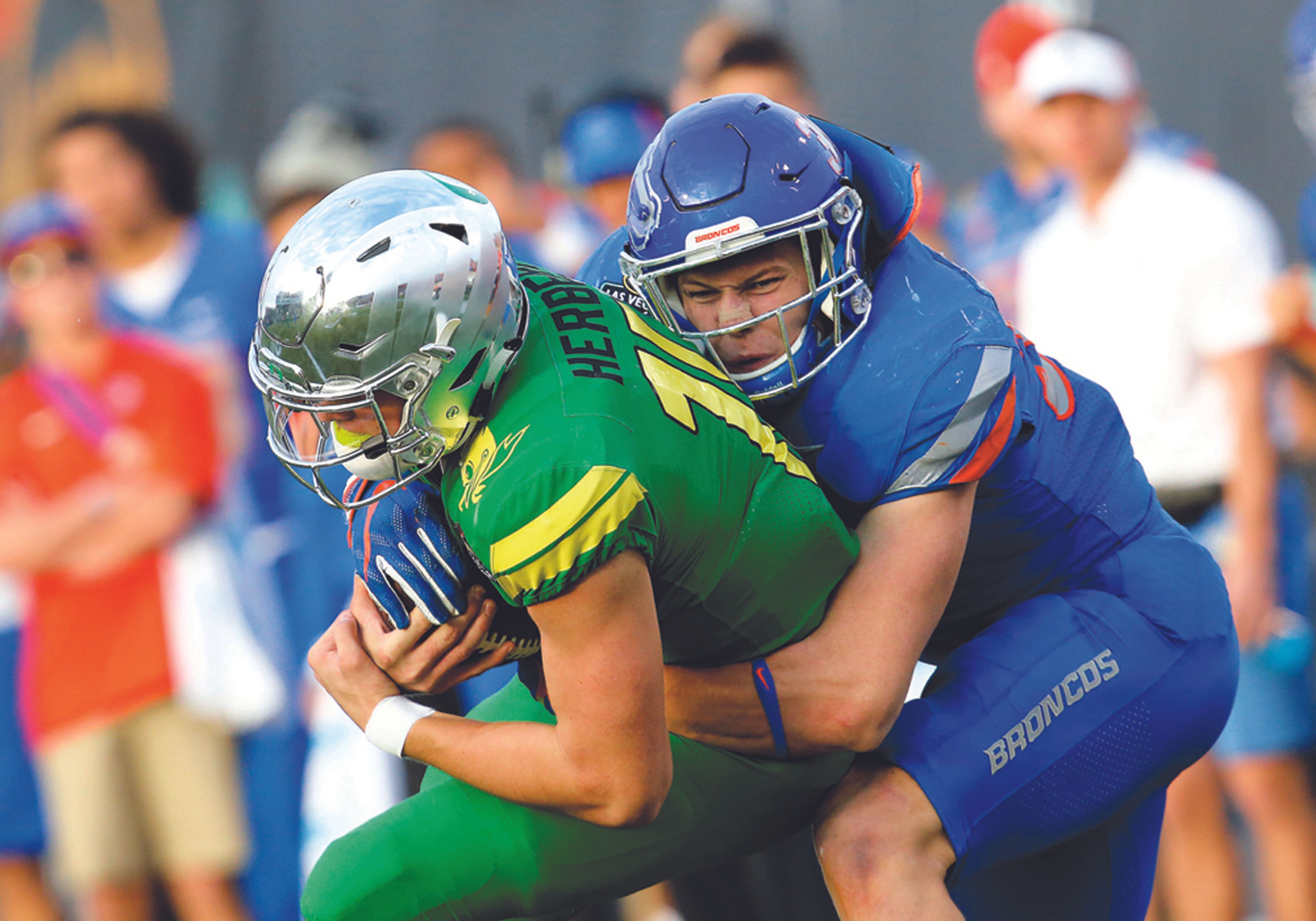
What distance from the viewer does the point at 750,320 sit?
8.14 ft

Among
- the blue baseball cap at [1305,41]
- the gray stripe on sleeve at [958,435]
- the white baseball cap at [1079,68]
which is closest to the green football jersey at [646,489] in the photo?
the gray stripe on sleeve at [958,435]

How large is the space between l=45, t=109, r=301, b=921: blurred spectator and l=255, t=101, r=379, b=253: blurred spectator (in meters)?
0.17

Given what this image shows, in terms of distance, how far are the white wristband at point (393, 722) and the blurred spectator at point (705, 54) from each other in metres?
2.81

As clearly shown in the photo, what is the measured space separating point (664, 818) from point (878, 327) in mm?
836

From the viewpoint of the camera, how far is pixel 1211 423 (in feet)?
14.7

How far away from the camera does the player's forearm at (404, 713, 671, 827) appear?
2.08 meters

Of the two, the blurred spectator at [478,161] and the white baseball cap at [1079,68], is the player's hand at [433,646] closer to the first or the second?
the white baseball cap at [1079,68]

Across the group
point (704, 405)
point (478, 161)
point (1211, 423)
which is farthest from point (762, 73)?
point (704, 405)

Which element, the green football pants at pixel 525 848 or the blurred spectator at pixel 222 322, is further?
the blurred spectator at pixel 222 322

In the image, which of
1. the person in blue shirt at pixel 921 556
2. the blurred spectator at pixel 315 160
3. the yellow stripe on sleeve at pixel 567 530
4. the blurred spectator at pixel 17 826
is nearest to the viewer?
the yellow stripe on sleeve at pixel 567 530

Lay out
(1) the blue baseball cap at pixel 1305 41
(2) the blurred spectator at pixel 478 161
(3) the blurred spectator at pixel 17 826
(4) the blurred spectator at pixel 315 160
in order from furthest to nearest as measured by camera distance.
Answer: (2) the blurred spectator at pixel 478 161, (4) the blurred spectator at pixel 315 160, (3) the blurred spectator at pixel 17 826, (1) the blue baseball cap at pixel 1305 41

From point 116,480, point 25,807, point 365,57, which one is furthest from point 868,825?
point 365,57

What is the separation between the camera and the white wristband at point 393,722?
A: 228cm

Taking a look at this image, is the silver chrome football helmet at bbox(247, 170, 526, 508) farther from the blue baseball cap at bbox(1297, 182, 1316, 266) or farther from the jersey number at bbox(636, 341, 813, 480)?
Result: the blue baseball cap at bbox(1297, 182, 1316, 266)
